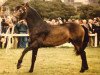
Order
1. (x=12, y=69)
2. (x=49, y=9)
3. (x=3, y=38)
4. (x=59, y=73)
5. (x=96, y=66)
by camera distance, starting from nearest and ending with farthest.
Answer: (x=59, y=73) → (x=12, y=69) → (x=96, y=66) → (x=3, y=38) → (x=49, y=9)

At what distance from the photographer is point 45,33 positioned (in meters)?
15.3

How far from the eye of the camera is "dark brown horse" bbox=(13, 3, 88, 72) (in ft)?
49.6

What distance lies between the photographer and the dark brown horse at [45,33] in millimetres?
15133

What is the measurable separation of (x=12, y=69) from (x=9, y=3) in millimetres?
60323

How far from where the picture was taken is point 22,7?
1516cm

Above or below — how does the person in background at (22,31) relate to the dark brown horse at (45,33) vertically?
below

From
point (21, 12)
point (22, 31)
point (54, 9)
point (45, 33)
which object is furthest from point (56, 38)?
point (54, 9)

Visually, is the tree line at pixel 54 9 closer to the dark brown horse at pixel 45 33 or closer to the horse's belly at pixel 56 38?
the dark brown horse at pixel 45 33

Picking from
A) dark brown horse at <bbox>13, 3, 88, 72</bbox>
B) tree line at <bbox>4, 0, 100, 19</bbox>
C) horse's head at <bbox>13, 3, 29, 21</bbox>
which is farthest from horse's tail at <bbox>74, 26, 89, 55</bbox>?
tree line at <bbox>4, 0, 100, 19</bbox>

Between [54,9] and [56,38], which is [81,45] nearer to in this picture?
[56,38]

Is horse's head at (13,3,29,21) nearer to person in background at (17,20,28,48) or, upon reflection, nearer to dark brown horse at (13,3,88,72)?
dark brown horse at (13,3,88,72)

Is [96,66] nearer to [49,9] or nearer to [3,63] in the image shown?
[3,63]

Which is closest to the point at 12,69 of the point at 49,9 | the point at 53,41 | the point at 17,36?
the point at 53,41

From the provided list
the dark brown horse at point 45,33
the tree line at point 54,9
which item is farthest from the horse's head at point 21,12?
the tree line at point 54,9
